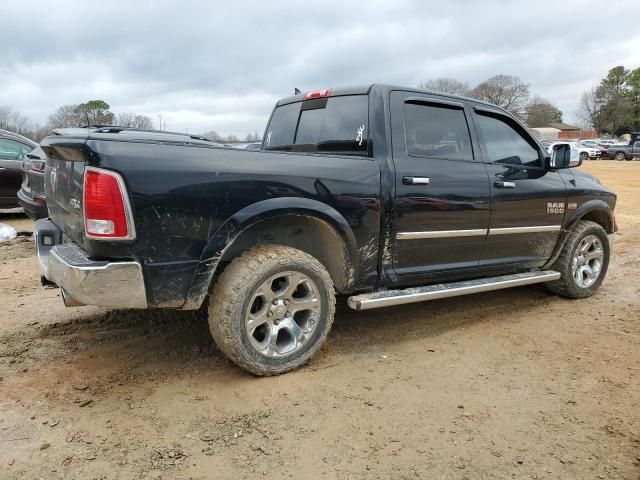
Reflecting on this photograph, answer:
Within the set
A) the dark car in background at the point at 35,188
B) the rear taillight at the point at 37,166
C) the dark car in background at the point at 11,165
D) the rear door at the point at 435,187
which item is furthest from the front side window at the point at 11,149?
the rear door at the point at 435,187

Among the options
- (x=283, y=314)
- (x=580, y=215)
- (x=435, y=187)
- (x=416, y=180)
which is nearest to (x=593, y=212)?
(x=580, y=215)

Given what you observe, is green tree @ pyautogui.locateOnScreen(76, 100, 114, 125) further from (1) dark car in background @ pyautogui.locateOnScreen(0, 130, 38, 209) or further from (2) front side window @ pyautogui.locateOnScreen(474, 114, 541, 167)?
(2) front side window @ pyautogui.locateOnScreen(474, 114, 541, 167)

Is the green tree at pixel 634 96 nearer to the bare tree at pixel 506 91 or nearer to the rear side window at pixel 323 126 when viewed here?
the bare tree at pixel 506 91

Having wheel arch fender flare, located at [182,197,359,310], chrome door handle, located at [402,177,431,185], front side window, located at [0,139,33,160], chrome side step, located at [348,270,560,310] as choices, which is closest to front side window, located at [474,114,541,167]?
chrome door handle, located at [402,177,431,185]

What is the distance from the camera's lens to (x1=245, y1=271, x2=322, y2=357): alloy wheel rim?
3.07 m

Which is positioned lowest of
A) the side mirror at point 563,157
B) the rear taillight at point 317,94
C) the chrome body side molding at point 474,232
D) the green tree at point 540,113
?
the chrome body side molding at point 474,232

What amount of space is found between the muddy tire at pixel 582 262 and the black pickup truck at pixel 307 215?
10cm

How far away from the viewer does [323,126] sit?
13.2ft

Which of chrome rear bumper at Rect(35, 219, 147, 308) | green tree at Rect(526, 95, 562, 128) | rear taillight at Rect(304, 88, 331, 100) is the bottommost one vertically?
chrome rear bumper at Rect(35, 219, 147, 308)

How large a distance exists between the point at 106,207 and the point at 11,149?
7.98 metres

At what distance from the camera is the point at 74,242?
3004 millimetres

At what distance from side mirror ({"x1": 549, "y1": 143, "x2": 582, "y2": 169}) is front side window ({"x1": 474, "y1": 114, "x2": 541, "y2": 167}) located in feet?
0.44

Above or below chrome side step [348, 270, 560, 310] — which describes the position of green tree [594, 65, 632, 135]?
above

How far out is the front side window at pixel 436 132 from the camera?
377 cm
